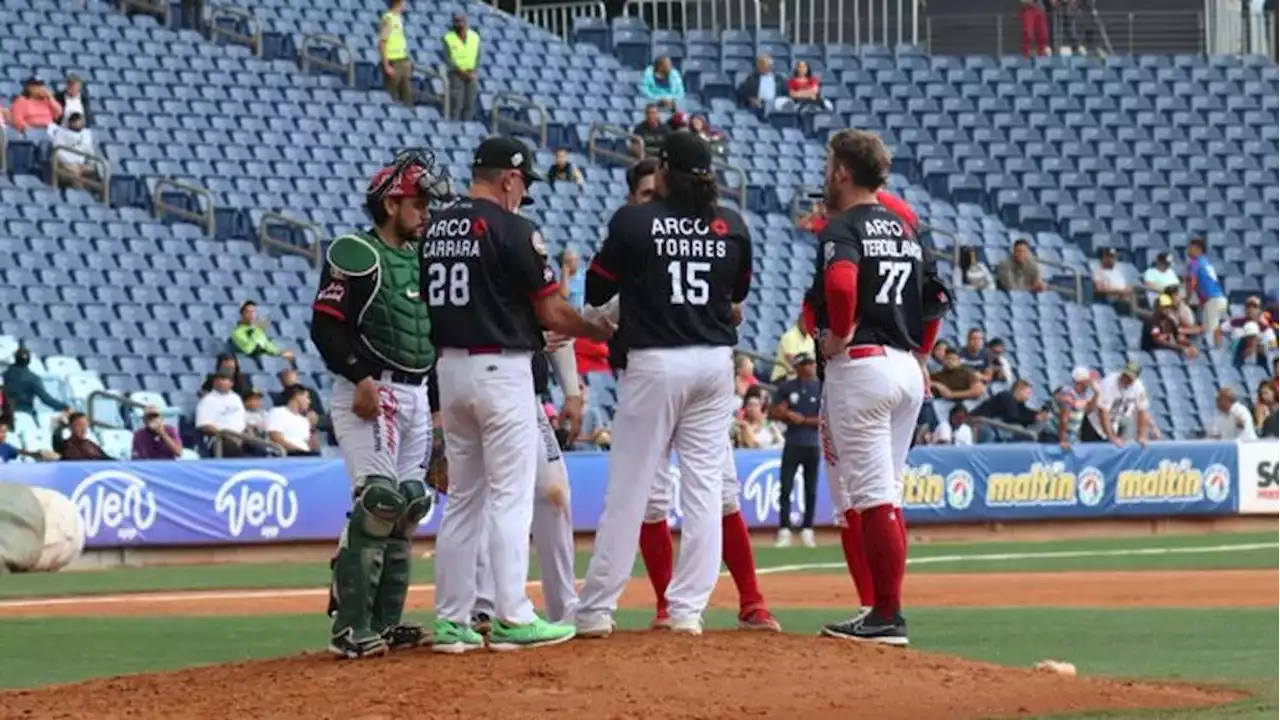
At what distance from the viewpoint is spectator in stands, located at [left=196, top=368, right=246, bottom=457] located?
24.7 metres

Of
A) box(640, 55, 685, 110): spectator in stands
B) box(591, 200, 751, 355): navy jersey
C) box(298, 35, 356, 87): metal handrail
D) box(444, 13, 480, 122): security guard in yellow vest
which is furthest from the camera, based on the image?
box(640, 55, 685, 110): spectator in stands

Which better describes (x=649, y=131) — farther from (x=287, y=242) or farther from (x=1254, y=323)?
(x=1254, y=323)

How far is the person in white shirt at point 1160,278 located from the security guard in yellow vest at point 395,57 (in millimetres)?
9512

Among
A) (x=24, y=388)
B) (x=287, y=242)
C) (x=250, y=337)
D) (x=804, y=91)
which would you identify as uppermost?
(x=804, y=91)

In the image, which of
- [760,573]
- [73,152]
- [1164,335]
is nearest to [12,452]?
[73,152]

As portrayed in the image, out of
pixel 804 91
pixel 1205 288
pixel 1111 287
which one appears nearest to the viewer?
pixel 1205 288

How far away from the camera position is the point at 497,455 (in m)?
11.1

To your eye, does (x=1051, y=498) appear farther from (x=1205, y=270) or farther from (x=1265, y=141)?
(x=1265, y=141)

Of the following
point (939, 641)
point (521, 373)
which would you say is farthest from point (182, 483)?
point (521, 373)

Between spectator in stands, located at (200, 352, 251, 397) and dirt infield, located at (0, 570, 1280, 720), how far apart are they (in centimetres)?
1359

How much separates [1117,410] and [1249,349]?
371cm

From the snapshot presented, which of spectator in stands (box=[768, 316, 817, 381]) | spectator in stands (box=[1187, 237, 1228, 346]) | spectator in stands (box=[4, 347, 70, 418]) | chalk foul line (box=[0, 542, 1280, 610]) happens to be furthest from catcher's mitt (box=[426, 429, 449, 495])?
spectator in stands (box=[1187, 237, 1228, 346])

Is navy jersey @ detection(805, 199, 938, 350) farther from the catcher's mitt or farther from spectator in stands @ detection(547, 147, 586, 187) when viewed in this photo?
spectator in stands @ detection(547, 147, 586, 187)

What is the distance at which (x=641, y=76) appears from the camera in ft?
116
